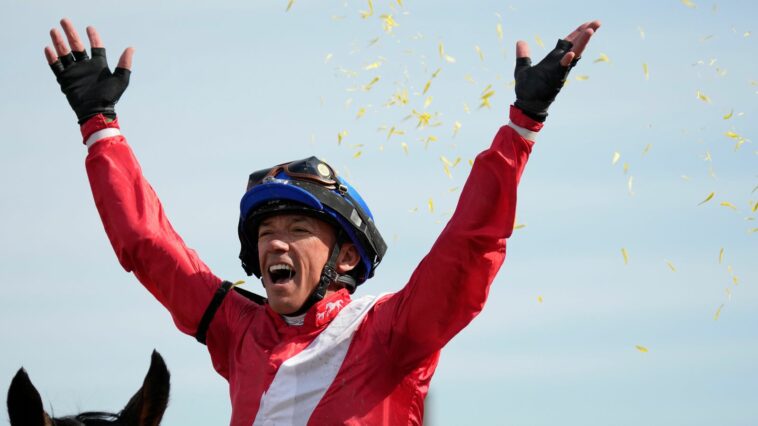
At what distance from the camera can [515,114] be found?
578 cm

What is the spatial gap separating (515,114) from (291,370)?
1451 millimetres

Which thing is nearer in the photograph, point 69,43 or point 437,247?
point 437,247

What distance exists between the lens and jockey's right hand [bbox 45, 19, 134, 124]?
668 centimetres

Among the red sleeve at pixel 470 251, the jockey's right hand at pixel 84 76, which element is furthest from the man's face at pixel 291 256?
the jockey's right hand at pixel 84 76

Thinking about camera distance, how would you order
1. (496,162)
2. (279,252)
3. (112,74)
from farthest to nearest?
(112,74) < (279,252) < (496,162)

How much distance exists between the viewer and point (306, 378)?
600cm

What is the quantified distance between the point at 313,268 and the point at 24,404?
4.51ft

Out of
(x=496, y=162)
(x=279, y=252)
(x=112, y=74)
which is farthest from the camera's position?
(x=112, y=74)

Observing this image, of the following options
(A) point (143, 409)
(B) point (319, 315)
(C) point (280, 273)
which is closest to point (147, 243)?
(C) point (280, 273)

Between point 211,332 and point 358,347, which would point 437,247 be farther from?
point 211,332

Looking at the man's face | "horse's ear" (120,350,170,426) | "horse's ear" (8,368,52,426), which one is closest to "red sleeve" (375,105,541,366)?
the man's face

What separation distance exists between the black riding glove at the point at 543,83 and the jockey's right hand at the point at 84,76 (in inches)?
80.9

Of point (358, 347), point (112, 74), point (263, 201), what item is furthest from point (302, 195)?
point (112, 74)

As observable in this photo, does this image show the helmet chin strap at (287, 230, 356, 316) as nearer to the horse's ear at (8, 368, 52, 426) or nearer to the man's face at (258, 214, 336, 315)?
the man's face at (258, 214, 336, 315)
